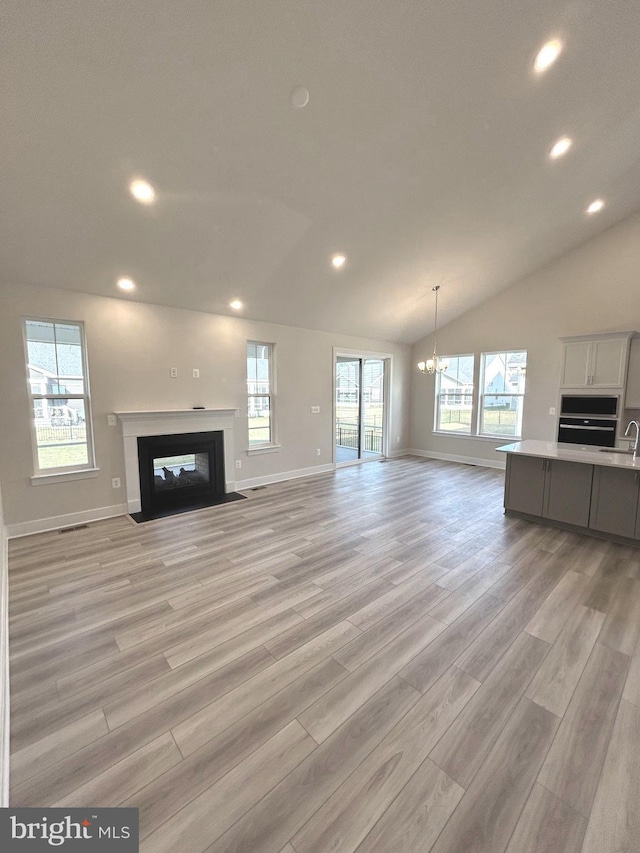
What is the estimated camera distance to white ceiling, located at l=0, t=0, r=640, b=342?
2.04 metres

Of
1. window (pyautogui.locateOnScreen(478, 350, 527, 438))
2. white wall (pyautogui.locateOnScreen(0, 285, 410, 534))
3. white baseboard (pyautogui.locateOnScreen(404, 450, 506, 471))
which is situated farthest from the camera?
white baseboard (pyautogui.locateOnScreen(404, 450, 506, 471))

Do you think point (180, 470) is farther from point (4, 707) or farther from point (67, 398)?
point (4, 707)

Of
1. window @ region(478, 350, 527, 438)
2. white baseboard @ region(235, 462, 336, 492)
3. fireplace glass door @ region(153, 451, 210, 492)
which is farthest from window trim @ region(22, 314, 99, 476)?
window @ region(478, 350, 527, 438)

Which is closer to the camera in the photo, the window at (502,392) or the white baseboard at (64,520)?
the white baseboard at (64,520)

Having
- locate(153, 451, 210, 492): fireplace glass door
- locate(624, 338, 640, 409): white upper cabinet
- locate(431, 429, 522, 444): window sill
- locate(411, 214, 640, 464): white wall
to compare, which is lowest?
locate(153, 451, 210, 492): fireplace glass door

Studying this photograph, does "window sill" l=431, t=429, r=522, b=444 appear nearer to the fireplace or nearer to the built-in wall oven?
the built-in wall oven

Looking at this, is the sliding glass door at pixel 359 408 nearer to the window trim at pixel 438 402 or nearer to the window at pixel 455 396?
the window trim at pixel 438 402

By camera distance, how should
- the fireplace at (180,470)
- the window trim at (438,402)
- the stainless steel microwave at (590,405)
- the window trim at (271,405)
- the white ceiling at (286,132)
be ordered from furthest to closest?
the window trim at (438,402)
the window trim at (271,405)
the stainless steel microwave at (590,405)
the fireplace at (180,470)
the white ceiling at (286,132)

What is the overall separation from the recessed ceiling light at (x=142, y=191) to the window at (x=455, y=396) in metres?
6.15

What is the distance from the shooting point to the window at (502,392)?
6453mm

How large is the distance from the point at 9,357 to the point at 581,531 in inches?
247

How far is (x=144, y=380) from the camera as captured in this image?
4414mm

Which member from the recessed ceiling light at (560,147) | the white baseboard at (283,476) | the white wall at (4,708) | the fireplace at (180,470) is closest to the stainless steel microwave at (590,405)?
the recessed ceiling light at (560,147)

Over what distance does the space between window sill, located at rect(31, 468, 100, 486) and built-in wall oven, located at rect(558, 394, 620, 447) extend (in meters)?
6.71
